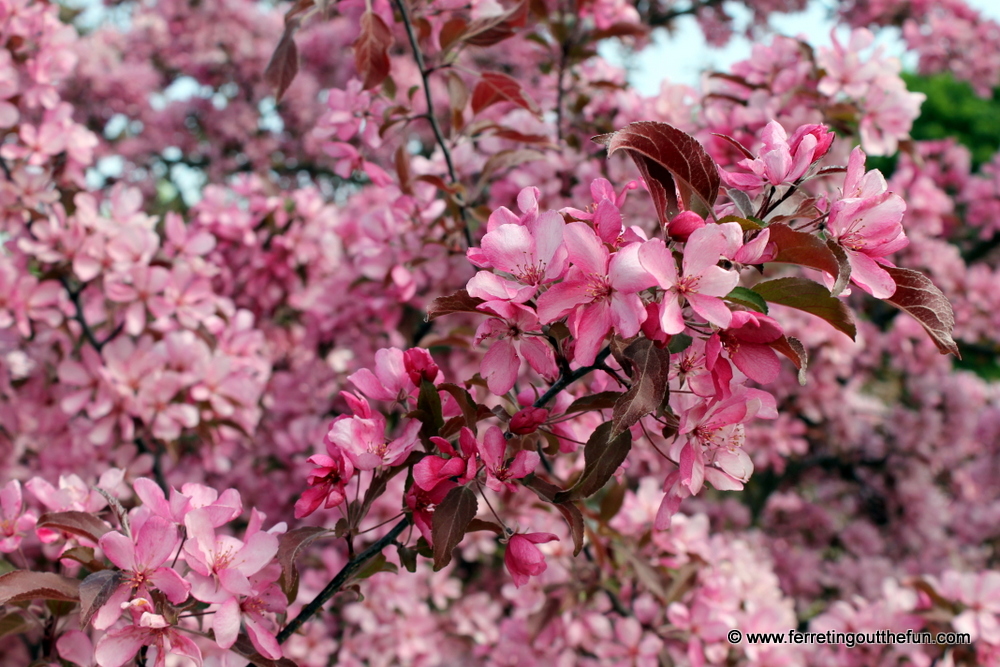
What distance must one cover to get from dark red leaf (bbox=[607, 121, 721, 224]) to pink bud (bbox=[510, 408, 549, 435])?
10.2 inches

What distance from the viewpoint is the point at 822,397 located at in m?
3.18

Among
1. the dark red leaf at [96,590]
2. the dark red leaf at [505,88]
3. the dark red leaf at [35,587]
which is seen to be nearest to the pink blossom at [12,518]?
the dark red leaf at [35,587]

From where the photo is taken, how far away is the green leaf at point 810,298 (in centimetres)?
78

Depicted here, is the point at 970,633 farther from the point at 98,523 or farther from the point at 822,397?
the point at 98,523

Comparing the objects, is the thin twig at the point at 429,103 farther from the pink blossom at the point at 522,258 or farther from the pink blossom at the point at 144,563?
the pink blossom at the point at 144,563

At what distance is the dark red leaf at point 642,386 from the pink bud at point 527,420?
12cm

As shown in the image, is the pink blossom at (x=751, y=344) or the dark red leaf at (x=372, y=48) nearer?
the pink blossom at (x=751, y=344)

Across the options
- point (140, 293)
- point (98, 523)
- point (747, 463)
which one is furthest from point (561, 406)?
point (140, 293)

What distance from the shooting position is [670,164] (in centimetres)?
81

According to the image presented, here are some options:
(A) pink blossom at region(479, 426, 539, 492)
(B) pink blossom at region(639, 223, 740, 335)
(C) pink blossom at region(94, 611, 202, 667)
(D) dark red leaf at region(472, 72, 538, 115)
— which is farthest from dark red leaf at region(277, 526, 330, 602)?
(D) dark red leaf at region(472, 72, 538, 115)

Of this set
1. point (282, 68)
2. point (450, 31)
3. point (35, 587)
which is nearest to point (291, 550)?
point (35, 587)

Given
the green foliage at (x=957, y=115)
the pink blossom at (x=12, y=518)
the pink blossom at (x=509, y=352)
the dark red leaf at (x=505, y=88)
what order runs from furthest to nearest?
the green foliage at (x=957, y=115) < the dark red leaf at (x=505, y=88) < the pink blossom at (x=12, y=518) < the pink blossom at (x=509, y=352)

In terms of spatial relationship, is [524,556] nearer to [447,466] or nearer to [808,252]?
[447,466]

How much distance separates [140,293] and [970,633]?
220 centimetres
